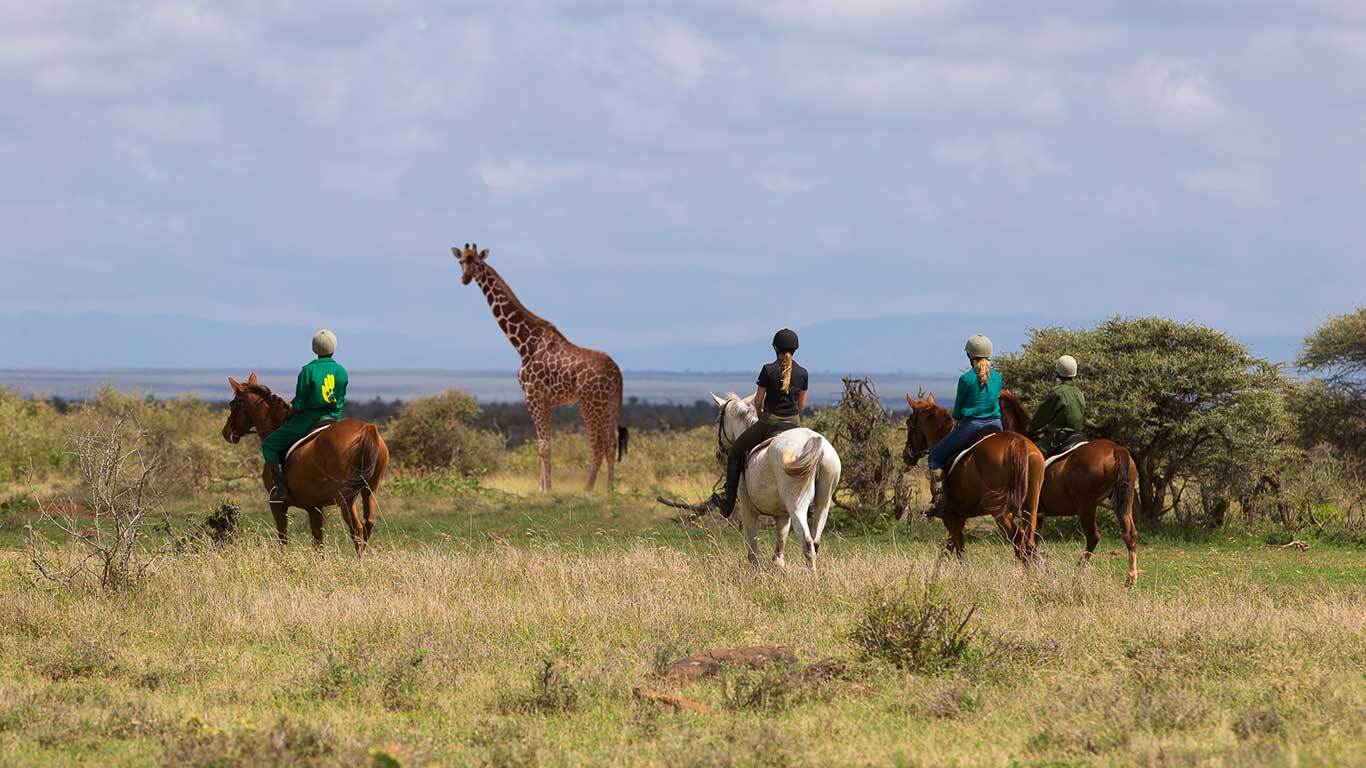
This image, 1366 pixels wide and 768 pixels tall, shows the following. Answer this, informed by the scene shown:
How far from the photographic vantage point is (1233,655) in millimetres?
9344

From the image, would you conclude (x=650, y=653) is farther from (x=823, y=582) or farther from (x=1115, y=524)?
(x=1115, y=524)

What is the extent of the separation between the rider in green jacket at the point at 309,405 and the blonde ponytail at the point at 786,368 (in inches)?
187

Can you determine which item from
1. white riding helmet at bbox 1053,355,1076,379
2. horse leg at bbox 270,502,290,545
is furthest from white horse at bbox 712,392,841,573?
horse leg at bbox 270,502,290,545

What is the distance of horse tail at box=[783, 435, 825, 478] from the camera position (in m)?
12.5

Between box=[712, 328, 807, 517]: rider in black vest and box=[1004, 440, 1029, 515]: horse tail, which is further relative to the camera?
box=[1004, 440, 1029, 515]: horse tail

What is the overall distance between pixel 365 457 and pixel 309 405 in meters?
0.98

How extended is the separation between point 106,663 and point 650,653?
3.61 meters

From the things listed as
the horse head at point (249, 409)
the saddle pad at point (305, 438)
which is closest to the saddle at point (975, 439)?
the saddle pad at point (305, 438)

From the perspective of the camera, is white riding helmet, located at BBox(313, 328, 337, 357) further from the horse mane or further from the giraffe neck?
the giraffe neck

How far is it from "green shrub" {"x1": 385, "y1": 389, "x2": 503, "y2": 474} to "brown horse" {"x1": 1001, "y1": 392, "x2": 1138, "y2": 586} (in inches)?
657

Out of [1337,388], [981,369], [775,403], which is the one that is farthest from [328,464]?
[1337,388]

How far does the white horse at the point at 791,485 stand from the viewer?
496 inches

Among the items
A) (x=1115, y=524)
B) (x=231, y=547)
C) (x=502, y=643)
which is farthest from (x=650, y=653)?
(x=1115, y=524)

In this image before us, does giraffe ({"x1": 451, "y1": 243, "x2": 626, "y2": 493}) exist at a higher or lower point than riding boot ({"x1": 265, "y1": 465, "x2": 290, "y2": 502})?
higher
